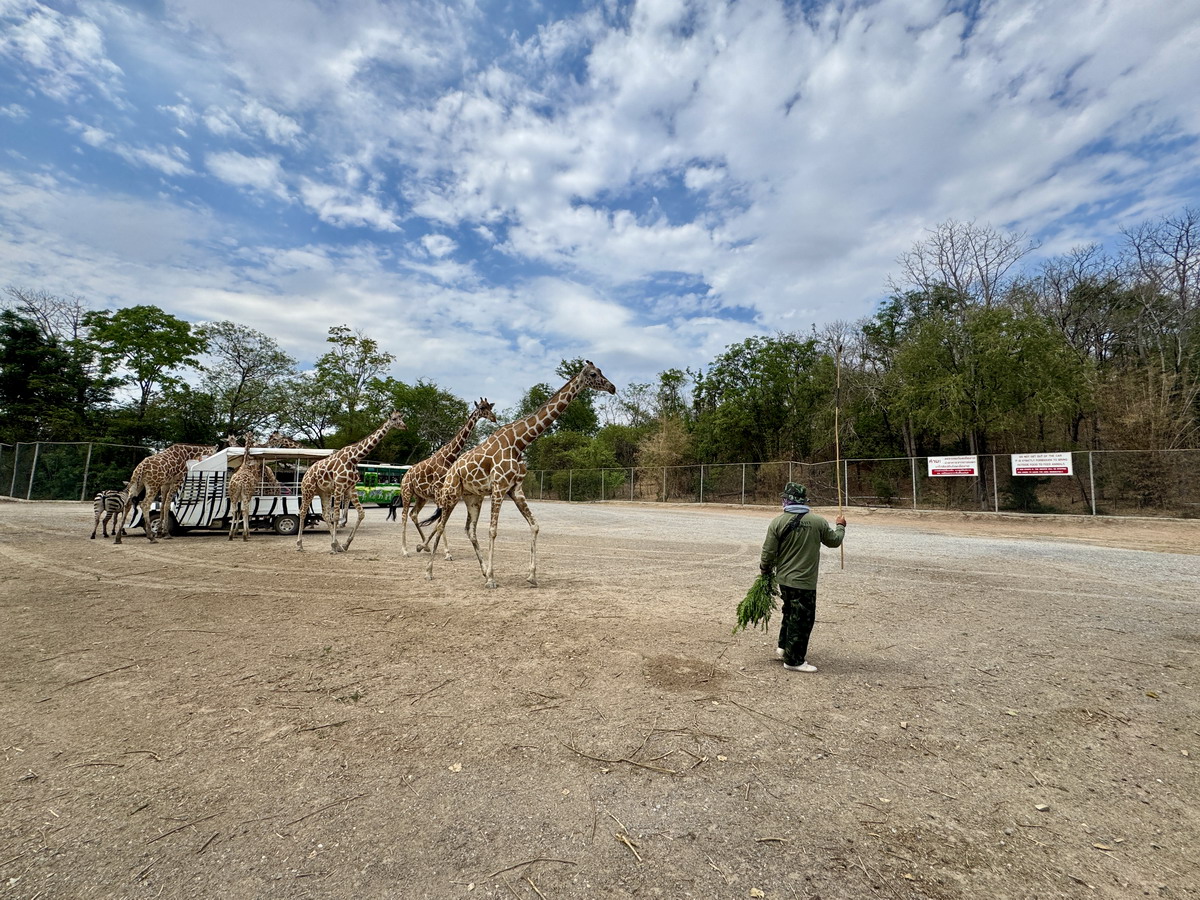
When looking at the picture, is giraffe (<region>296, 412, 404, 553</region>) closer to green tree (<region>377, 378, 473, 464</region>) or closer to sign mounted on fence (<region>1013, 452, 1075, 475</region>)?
sign mounted on fence (<region>1013, 452, 1075, 475</region>)

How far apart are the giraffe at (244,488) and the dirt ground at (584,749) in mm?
6336

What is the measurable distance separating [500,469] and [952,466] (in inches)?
952

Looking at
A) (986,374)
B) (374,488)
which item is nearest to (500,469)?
(374,488)

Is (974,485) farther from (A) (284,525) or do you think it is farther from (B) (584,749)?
(A) (284,525)

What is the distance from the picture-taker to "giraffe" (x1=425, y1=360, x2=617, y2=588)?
27.5 feet

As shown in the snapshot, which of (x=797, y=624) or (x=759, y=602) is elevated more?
(x=759, y=602)

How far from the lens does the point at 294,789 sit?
110 inches

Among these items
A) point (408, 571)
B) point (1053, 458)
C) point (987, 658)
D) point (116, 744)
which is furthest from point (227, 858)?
point (1053, 458)

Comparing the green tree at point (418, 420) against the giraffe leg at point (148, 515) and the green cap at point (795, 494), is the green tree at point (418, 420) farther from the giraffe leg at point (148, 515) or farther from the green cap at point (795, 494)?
the green cap at point (795, 494)

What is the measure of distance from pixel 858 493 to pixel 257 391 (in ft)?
143

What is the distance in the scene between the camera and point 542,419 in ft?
29.7

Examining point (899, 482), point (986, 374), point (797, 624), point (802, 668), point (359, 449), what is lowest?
point (802, 668)

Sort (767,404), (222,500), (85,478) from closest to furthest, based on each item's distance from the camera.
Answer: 1. (222,500)
2. (85,478)
3. (767,404)

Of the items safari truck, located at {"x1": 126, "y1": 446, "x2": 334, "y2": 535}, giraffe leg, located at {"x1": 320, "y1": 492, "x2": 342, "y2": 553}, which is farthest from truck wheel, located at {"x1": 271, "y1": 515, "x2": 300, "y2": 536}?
giraffe leg, located at {"x1": 320, "y1": 492, "x2": 342, "y2": 553}
